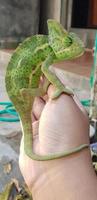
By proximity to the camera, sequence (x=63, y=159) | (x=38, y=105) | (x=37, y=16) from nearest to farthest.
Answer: (x=63, y=159) < (x=38, y=105) < (x=37, y=16)

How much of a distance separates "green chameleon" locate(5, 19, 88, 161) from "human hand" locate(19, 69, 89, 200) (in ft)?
0.06

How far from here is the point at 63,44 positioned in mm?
1116

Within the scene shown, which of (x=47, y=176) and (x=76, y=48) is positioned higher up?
(x=76, y=48)

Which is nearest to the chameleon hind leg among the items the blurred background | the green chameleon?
the green chameleon

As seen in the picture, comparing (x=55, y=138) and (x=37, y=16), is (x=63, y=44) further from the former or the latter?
(x=37, y=16)

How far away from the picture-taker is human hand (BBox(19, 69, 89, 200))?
1102 millimetres

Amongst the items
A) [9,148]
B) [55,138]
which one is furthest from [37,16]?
[55,138]

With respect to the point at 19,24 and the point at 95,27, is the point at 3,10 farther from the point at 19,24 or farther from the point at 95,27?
the point at 95,27

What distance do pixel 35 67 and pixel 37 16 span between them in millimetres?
4891

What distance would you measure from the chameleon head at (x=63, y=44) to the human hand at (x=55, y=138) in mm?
89

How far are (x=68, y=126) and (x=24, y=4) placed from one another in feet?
16.1

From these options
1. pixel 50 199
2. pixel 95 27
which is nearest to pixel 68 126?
pixel 50 199

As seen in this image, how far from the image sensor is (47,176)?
3.70 ft

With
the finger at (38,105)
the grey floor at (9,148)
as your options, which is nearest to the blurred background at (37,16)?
the grey floor at (9,148)
